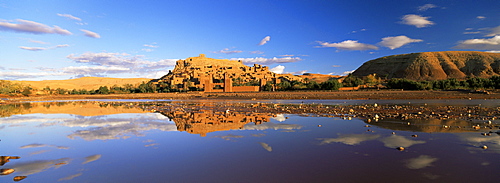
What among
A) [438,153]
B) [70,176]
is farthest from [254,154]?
[438,153]

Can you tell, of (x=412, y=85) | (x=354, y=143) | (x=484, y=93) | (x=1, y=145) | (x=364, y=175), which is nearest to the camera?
(x=364, y=175)

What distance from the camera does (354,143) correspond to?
21.6 ft

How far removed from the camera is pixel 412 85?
1738 inches

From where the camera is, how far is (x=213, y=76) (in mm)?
143000

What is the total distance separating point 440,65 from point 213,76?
106m

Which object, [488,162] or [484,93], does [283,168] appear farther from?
[484,93]

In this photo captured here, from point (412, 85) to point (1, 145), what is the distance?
168ft

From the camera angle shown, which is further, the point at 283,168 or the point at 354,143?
the point at 354,143

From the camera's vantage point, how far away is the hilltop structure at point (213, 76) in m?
79.7

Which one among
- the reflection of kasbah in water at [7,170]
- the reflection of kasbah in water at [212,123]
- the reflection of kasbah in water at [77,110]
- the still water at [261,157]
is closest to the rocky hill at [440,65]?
the reflection of kasbah in water at [77,110]

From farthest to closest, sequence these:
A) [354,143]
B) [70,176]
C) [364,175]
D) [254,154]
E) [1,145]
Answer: [1,145], [354,143], [254,154], [70,176], [364,175]

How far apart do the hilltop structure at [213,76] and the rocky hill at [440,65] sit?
5118 cm

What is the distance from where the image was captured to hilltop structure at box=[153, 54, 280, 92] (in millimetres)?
79688

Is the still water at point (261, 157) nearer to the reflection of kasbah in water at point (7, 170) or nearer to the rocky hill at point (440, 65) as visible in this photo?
the reflection of kasbah in water at point (7, 170)
